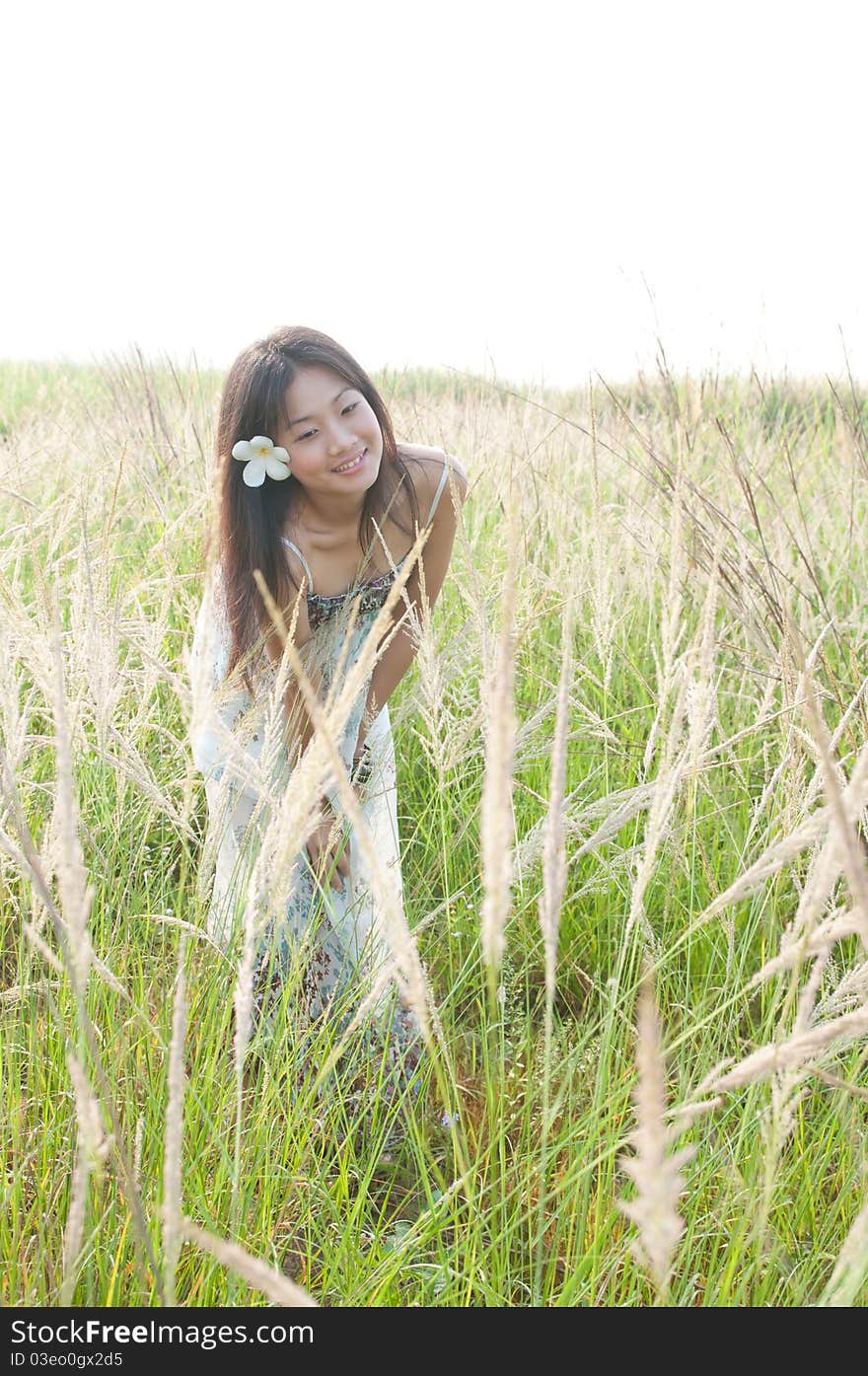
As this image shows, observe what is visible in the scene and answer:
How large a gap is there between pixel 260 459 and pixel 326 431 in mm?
154

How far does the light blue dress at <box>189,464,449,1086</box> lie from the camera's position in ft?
2.96

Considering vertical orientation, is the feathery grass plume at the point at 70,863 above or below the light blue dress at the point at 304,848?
above

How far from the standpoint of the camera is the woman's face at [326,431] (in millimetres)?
1980

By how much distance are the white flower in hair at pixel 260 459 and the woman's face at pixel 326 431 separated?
0.12 ft

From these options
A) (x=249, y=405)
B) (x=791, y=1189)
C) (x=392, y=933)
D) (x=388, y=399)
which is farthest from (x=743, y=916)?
(x=388, y=399)

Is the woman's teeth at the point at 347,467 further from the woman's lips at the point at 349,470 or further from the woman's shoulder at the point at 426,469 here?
the woman's shoulder at the point at 426,469

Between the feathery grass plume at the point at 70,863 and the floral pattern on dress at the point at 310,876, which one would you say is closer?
the feathery grass plume at the point at 70,863

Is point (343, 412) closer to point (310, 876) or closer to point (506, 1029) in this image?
point (310, 876)

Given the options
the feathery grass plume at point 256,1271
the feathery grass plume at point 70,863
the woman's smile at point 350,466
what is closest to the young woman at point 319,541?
the woman's smile at point 350,466

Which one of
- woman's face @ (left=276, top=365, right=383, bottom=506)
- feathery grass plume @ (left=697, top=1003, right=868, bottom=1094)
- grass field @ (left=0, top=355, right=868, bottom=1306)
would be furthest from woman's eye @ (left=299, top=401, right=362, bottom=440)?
feathery grass plume @ (left=697, top=1003, right=868, bottom=1094)

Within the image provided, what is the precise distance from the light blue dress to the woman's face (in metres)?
0.21

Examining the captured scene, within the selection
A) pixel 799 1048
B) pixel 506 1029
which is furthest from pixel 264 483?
pixel 799 1048

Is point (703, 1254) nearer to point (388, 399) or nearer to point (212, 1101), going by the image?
point (212, 1101)

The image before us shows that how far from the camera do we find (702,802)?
168 cm
